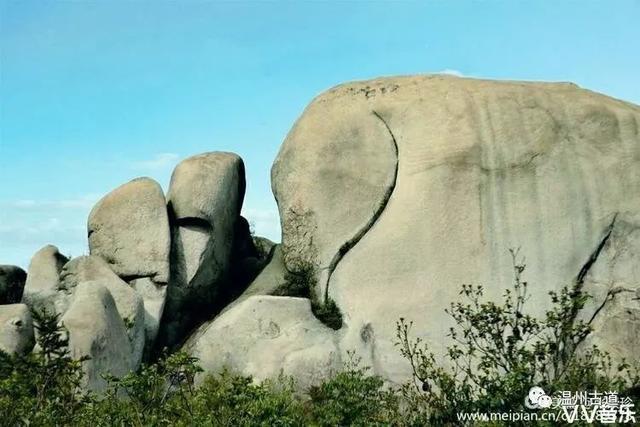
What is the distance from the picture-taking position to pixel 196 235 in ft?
44.6

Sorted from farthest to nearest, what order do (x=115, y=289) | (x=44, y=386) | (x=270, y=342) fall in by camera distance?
(x=115, y=289)
(x=270, y=342)
(x=44, y=386)

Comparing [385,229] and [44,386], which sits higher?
[385,229]

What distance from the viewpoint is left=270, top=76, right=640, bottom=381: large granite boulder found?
12758mm

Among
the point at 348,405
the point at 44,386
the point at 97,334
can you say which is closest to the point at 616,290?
the point at 348,405

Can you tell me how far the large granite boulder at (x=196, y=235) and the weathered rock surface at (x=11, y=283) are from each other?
8.06ft

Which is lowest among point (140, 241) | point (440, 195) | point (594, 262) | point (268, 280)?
point (268, 280)

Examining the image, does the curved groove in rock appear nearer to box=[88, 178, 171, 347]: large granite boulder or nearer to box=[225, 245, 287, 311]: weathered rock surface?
box=[225, 245, 287, 311]: weathered rock surface

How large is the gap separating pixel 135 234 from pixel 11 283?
2.36 m

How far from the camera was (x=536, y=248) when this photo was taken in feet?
42.7

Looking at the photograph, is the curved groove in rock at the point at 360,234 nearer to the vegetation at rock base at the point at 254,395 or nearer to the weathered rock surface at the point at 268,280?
the weathered rock surface at the point at 268,280

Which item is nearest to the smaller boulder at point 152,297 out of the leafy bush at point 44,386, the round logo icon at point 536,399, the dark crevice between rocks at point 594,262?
the leafy bush at point 44,386

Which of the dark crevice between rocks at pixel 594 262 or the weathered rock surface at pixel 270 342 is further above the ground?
the dark crevice between rocks at pixel 594 262

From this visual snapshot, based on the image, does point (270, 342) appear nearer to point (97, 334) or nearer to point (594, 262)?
point (97, 334)

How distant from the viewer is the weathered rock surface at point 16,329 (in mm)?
12031
